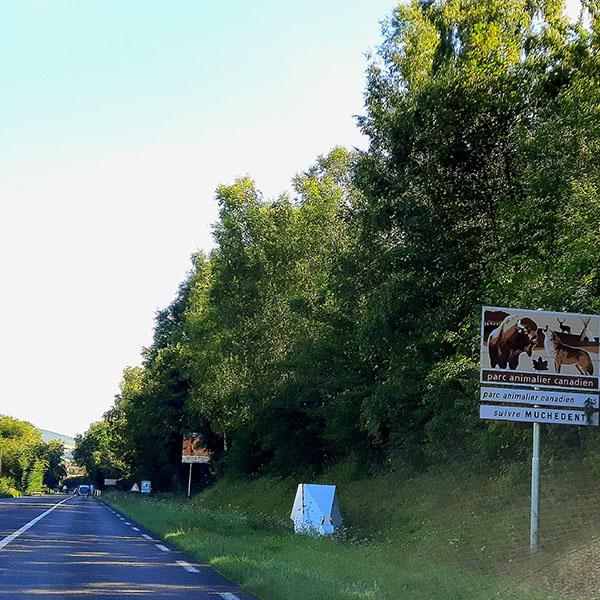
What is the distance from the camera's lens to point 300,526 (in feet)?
68.7

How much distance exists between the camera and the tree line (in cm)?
1823

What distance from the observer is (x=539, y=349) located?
13.2m

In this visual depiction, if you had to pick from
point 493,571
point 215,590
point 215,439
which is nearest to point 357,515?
point 493,571

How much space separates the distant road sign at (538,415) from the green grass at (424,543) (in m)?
1.77

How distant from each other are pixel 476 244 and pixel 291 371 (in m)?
16.3

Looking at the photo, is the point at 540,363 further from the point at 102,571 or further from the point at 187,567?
the point at 102,571

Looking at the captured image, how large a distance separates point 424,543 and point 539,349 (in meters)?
6.56

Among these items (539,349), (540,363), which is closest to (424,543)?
(540,363)

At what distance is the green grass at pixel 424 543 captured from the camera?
10.9m

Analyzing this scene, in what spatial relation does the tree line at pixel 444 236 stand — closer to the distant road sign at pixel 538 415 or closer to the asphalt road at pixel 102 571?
the distant road sign at pixel 538 415

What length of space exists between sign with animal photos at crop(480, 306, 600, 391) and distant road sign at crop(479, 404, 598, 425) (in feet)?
1.30

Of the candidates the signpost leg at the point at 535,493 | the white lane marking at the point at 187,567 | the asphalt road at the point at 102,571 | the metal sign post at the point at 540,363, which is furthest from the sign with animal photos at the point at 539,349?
the white lane marking at the point at 187,567

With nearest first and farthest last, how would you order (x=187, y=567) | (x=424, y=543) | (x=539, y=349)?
(x=539, y=349)
(x=187, y=567)
(x=424, y=543)

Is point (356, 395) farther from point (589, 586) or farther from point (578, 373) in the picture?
point (589, 586)
